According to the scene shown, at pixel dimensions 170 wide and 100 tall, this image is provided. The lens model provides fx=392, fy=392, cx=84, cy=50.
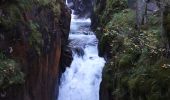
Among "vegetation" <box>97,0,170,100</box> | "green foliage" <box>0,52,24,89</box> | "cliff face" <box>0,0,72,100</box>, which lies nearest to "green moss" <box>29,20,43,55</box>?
"cliff face" <box>0,0,72,100</box>

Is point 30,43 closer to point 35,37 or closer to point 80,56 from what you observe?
point 35,37

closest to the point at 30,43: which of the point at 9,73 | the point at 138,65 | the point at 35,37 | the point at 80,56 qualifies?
the point at 35,37

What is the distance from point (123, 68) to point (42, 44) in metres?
2.74

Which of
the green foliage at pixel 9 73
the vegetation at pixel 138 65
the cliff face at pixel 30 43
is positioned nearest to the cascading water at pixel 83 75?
the vegetation at pixel 138 65

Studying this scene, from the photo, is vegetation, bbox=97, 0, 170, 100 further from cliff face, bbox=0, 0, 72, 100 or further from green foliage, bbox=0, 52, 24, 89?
green foliage, bbox=0, 52, 24, 89

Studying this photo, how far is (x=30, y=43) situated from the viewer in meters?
11.6

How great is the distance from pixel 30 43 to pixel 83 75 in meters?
8.00

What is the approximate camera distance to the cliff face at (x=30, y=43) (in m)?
10.5

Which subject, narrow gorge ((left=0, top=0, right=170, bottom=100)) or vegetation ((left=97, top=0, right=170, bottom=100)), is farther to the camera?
narrow gorge ((left=0, top=0, right=170, bottom=100))

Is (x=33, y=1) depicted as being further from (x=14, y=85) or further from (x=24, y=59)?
(x=14, y=85)

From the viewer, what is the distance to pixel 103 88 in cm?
1620

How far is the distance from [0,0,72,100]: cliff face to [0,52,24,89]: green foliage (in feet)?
0.29

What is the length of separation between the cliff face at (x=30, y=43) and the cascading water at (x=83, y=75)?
2767 mm

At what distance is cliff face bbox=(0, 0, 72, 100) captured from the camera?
10523 mm
